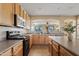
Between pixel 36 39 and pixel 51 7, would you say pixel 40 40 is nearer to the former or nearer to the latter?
pixel 36 39

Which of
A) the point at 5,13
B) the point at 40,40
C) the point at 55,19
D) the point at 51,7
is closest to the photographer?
the point at 5,13

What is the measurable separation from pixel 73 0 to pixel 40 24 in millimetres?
8952

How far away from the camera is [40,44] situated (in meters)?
9.40

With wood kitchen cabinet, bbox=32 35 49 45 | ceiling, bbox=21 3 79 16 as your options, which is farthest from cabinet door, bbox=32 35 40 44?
ceiling, bbox=21 3 79 16

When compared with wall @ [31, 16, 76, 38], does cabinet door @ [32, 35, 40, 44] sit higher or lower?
lower

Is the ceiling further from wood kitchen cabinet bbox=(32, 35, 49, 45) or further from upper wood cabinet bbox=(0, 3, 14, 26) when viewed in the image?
upper wood cabinet bbox=(0, 3, 14, 26)

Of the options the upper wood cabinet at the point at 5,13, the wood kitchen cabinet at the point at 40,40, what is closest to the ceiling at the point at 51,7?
the wood kitchen cabinet at the point at 40,40

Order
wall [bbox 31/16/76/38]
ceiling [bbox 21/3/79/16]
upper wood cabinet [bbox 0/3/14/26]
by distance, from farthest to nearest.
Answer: wall [bbox 31/16/76/38] < ceiling [bbox 21/3/79/16] < upper wood cabinet [bbox 0/3/14/26]

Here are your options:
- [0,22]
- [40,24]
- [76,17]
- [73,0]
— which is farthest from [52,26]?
[73,0]

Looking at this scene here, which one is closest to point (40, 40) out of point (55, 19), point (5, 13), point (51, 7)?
point (55, 19)

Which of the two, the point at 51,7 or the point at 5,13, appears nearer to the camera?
the point at 5,13

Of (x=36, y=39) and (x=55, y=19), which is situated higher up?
(x=55, y=19)

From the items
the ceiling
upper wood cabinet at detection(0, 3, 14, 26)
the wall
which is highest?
the ceiling

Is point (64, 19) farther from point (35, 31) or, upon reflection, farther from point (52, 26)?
point (35, 31)
